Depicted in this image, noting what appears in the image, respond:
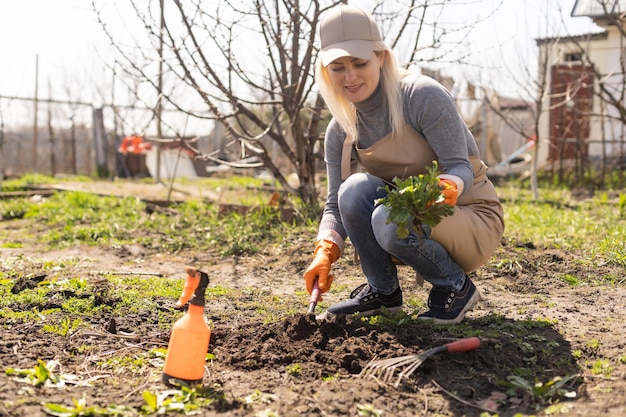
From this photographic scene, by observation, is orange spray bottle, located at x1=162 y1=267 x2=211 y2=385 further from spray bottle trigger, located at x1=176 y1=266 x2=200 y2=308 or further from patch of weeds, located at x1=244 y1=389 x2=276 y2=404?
patch of weeds, located at x1=244 y1=389 x2=276 y2=404

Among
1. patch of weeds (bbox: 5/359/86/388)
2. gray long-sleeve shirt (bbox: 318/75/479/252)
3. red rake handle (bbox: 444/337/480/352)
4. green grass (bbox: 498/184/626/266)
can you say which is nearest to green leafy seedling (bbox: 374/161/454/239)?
gray long-sleeve shirt (bbox: 318/75/479/252)

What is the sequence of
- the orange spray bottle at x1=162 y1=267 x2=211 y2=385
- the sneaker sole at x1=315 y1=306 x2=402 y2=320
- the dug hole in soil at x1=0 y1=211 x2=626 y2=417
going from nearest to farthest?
the dug hole in soil at x1=0 y1=211 x2=626 y2=417 → the orange spray bottle at x1=162 y1=267 x2=211 y2=385 → the sneaker sole at x1=315 y1=306 x2=402 y2=320

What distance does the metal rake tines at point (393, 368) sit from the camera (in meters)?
2.46

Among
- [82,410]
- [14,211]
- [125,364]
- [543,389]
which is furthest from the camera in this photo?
[14,211]

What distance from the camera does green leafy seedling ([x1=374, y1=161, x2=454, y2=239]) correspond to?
2582 mm

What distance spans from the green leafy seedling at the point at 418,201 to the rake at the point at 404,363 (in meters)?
0.44

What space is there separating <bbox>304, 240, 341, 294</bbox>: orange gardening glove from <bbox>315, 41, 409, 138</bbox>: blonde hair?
1.70 feet

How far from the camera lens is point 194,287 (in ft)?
8.00

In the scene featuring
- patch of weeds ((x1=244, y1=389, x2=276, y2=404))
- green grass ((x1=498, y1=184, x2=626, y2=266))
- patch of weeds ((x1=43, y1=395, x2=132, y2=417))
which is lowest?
patch of weeds ((x1=244, y1=389, x2=276, y2=404))

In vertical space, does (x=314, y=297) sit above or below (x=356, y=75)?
below

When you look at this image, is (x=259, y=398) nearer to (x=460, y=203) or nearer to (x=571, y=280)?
(x=460, y=203)

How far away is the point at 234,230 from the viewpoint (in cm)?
606

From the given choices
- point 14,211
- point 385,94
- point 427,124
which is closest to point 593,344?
point 427,124

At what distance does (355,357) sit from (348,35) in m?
1.31
